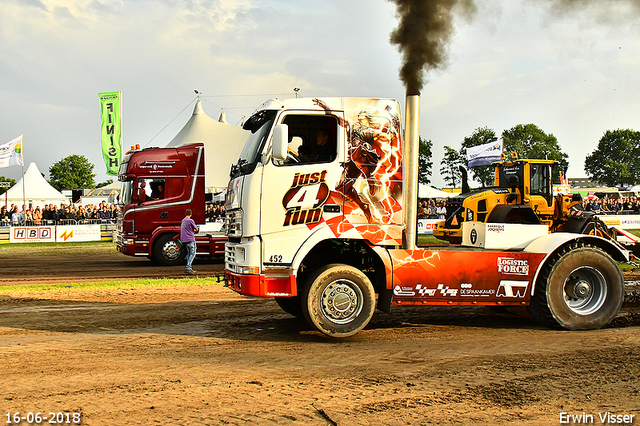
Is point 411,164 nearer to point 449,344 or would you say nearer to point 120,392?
point 449,344

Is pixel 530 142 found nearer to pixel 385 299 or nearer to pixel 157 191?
pixel 157 191

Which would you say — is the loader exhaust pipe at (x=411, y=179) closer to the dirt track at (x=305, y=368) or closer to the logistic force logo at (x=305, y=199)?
the logistic force logo at (x=305, y=199)

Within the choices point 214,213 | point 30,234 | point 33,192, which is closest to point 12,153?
point 30,234

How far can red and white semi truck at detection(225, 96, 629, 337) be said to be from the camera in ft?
21.2

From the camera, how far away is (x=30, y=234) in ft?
93.9

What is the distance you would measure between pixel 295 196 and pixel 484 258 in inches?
105

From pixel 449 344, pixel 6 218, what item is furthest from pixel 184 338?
pixel 6 218

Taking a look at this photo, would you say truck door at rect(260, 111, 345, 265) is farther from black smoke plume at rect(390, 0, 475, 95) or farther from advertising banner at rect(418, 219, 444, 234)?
advertising banner at rect(418, 219, 444, 234)

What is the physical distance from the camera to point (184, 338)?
6.82m

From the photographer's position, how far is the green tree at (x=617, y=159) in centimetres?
9562

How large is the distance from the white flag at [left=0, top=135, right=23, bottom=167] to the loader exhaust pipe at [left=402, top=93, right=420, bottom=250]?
3193 centimetres

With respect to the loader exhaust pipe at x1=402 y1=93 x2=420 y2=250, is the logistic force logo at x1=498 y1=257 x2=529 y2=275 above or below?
below

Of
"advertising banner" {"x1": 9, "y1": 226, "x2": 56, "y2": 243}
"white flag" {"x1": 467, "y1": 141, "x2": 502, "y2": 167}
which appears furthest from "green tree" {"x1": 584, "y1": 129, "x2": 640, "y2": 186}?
"advertising banner" {"x1": 9, "y1": 226, "x2": 56, "y2": 243}

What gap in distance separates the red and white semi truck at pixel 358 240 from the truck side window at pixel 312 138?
0.5 inches
